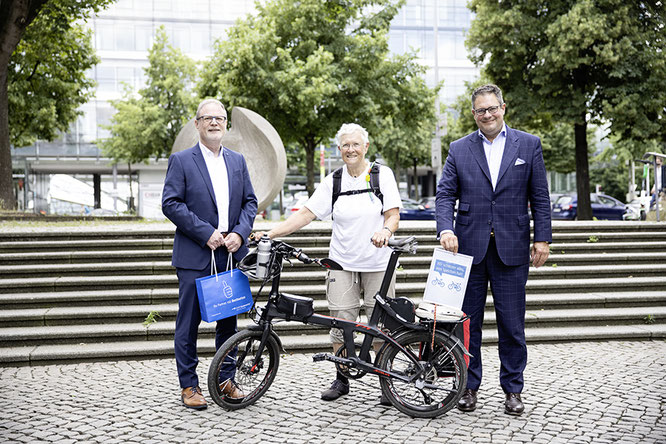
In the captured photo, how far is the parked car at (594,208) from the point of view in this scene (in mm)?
25533

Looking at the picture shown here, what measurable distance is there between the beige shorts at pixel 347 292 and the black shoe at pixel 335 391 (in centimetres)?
38

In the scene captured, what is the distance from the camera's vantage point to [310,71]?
61.9 feet

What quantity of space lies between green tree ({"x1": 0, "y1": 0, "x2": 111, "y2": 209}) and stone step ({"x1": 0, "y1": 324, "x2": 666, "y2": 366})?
817cm

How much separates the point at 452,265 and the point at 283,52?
1612 cm

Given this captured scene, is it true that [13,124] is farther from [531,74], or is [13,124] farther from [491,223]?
[491,223]

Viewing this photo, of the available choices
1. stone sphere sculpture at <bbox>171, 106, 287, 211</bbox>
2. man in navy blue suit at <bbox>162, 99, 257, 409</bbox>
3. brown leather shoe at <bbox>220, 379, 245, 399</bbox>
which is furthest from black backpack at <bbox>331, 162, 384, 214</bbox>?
stone sphere sculpture at <bbox>171, 106, 287, 211</bbox>

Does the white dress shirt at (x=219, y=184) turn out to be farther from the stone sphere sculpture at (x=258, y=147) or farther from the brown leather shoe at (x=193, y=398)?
the stone sphere sculpture at (x=258, y=147)

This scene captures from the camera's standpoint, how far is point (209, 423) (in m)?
3.91

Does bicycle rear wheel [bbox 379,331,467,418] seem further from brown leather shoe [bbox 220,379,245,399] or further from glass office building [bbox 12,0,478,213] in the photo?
glass office building [bbox 12,0,478,213]

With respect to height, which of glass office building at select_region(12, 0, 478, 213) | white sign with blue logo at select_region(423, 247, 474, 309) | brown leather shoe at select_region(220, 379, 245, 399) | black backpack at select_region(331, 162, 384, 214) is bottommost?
brown leather shoe at select_region(220, 379, 245, 399)

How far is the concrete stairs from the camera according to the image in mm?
6109

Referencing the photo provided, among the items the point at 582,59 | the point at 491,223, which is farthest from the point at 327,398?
the point at 582,59

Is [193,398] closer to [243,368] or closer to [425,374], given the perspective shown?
[243,368]

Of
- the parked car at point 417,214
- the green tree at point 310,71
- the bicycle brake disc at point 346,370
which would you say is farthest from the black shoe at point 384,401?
the parked car at point 417,214
